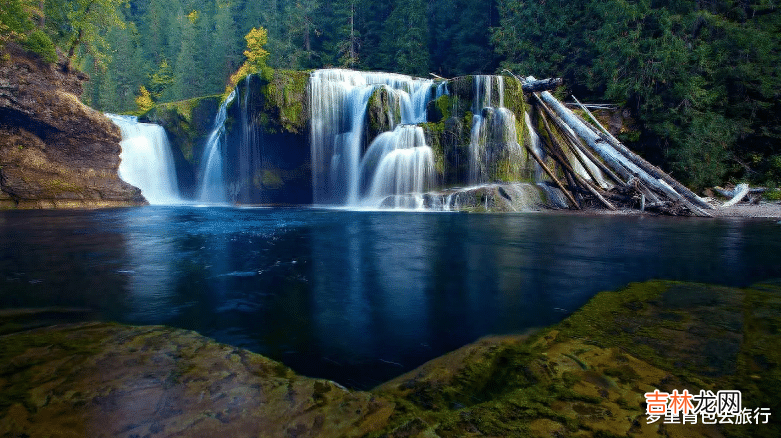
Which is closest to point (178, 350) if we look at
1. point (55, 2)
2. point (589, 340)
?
point (589, 340)

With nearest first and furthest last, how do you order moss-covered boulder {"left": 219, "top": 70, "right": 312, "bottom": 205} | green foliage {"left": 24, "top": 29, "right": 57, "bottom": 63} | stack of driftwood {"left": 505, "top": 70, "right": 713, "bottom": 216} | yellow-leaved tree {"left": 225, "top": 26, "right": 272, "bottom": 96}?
1. stack of driftwood {"left": 505, "top": 70, "right": 713, "bottom": 216}
2. green foliage {"left": 24, "top": 29, "right": 57, "bottom": 63}
3. moss-covered boulder {"left": 219, "top": 70, "right": 312, "bottom": 205}
4. yellow-leaved tree {"left": 225, "top": 26, "right": 272, "bottom": 96}

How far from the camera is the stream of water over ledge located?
3.48 metres

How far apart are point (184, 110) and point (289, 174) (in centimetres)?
1092

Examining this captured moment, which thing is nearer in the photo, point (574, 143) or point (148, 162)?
point (574, 143)

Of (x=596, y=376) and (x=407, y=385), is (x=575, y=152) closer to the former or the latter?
(x=596, y=376)

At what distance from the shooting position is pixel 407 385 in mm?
2441

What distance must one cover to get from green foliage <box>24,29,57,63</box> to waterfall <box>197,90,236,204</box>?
8694 mm

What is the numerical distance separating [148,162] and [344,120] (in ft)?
54.5

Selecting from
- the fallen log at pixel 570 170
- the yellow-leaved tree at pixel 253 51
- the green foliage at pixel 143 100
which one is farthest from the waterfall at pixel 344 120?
the green foliage at pixel 143 100

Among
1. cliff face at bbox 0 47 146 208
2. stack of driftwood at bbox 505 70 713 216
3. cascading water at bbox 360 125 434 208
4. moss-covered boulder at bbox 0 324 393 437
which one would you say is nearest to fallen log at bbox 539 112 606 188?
stack of driftwood at bbox 505 70 713 216

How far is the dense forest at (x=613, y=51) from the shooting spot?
18.5 metres

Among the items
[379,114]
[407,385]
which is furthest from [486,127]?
[407,385]

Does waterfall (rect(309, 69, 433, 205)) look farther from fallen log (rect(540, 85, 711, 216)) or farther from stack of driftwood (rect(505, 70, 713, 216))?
fallen log (rect(540, 85, 711, 216))

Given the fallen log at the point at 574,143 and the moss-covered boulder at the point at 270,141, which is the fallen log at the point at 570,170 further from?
the moss-covered boulder at the point at 270,141
